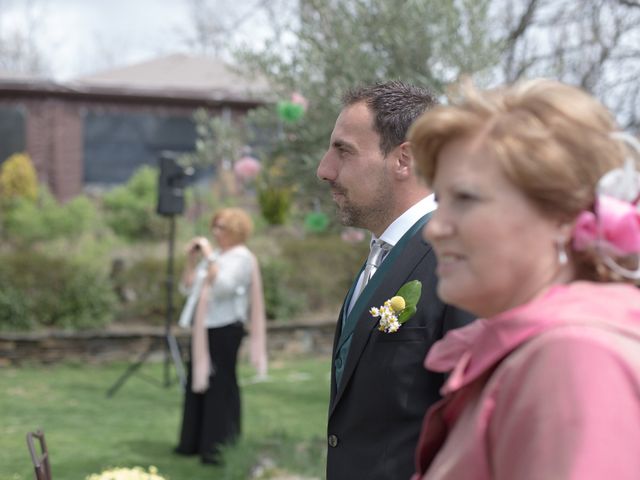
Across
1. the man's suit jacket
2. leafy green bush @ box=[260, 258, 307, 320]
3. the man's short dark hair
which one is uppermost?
the man's short dark hair

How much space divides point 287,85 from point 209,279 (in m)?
1.90

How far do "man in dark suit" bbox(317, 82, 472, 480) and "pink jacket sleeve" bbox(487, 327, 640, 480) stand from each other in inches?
49.7

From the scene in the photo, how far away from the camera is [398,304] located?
251cm

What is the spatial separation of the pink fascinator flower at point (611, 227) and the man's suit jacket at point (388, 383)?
4.03 ft

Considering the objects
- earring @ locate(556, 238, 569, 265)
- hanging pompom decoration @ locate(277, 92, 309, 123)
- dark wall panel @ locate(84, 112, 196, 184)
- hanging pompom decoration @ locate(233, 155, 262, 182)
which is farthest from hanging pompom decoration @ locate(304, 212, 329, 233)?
dark wall panel @ locate(84, 112, 196, 184)

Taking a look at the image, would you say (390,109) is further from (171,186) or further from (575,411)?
(171,186)

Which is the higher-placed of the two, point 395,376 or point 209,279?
point 395,376

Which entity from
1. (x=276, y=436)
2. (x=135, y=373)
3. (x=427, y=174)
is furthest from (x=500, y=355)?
(x=135, y=373)

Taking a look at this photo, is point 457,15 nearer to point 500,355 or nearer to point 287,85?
point 287,85

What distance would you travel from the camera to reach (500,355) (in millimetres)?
1265

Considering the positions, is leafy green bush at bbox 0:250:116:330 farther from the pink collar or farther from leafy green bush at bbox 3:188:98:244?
the pink collar

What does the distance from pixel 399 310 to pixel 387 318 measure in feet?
0.13

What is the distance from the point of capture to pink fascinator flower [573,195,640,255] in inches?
49.4

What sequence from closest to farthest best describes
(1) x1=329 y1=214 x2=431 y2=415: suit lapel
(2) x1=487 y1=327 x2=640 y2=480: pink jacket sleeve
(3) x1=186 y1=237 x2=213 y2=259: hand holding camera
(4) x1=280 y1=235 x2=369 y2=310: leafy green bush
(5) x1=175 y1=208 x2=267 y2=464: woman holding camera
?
1. (2) x1=487 y1=327 x2=640 y2=480: pink jacket sleeve
2. (1) x1=329 y1=214 x2=431 y2=415: suit lapel
3. (5) x1=175 y1=208 x2=267 y2=464: woman holding camera
4. (3) x1=186 y1=237 x2=213 y2=259: hand holding camera
5. (4) x1=280 y1=235 x2=369 y2=310: leafy green bush
